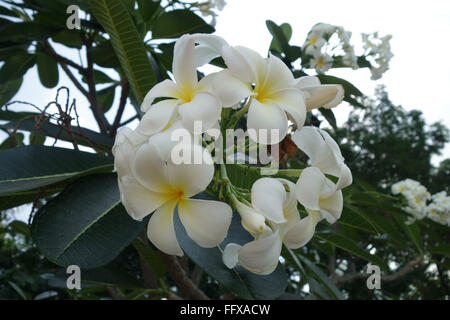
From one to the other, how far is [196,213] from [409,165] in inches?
240

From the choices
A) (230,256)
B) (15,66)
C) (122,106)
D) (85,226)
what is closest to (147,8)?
(122,106)

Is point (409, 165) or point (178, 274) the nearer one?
point (178, 274)

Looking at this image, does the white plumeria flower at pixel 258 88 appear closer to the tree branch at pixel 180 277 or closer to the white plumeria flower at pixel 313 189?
the white plumeria flower at pixel 313 189

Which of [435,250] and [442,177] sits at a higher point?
[435,250]

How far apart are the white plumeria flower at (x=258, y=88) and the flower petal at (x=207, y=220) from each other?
0.29ft

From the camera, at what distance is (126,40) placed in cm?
85

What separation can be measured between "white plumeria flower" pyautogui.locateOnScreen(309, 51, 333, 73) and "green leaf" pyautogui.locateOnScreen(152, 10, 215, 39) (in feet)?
1.00

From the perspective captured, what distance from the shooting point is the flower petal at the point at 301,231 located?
0.53 meters

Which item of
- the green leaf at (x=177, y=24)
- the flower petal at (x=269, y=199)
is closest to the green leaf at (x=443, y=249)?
the green leaf at (x=177, y=24)

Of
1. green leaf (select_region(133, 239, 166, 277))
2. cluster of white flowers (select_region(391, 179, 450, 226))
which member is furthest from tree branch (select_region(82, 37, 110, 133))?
cluster of white flowers (select_region(391, 179, 450, 226))

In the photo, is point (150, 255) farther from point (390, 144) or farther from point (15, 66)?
point (390, 144)

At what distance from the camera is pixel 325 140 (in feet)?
1.91
